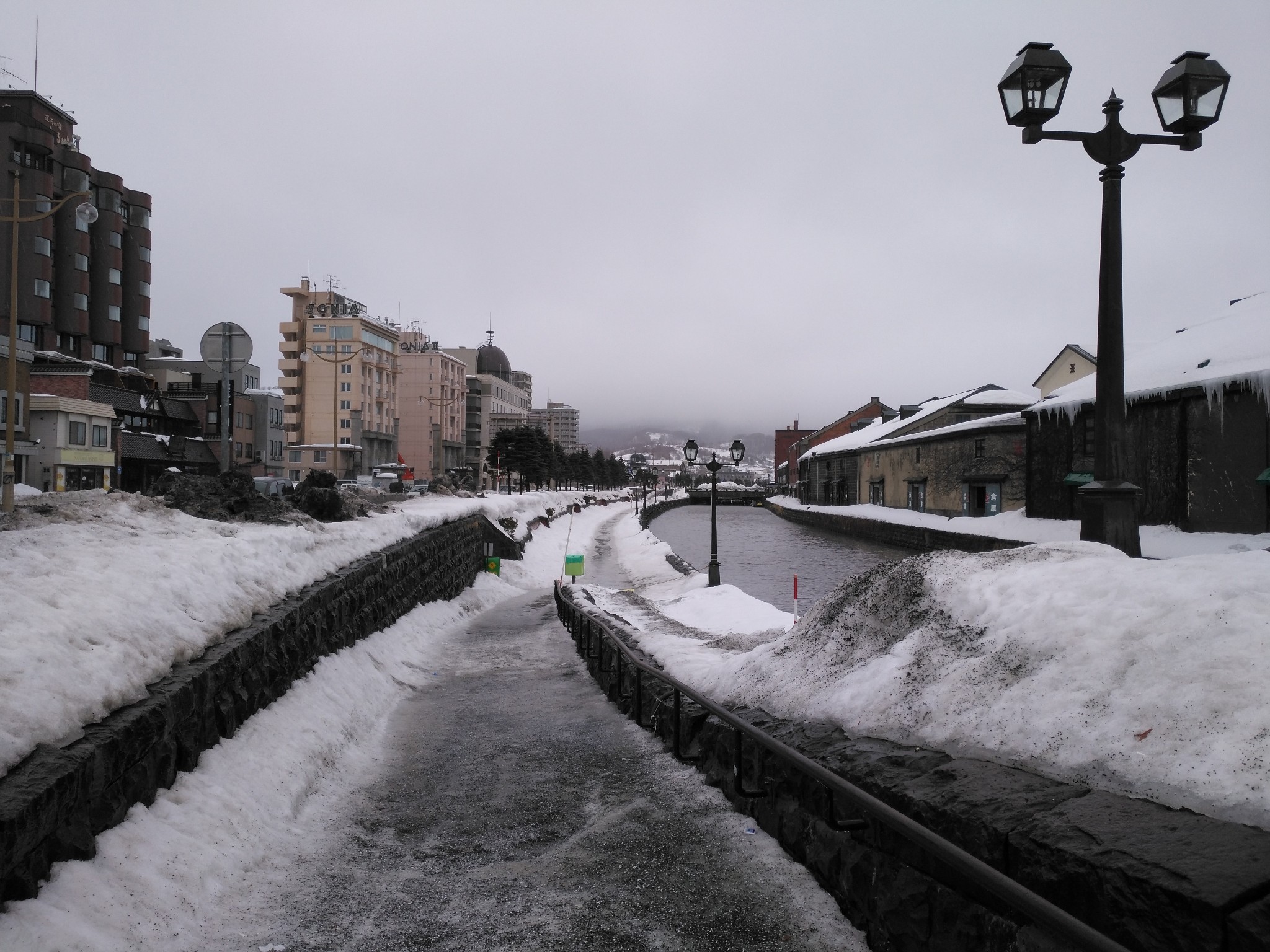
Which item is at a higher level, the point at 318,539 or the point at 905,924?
the point at 318,539

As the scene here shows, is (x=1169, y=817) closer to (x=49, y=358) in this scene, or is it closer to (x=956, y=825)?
(x=956, y=825)

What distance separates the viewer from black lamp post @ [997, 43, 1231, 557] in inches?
282

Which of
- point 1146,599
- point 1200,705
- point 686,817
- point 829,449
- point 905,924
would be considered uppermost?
point 829,449

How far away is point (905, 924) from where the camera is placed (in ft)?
11.5

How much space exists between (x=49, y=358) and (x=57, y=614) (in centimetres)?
6292

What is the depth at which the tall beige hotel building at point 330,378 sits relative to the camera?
301 ft

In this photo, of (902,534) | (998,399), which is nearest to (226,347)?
(902,534)

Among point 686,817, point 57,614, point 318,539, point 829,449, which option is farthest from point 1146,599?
point 829,449

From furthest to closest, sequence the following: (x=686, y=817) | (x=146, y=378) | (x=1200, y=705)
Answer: (x=146, y=378), (x=686, y=817), (x=1200, y=705)

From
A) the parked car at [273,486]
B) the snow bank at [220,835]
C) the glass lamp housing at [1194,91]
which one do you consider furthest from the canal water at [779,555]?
the parked car at [273,486]

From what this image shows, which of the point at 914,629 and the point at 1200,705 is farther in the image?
the point at 914,629

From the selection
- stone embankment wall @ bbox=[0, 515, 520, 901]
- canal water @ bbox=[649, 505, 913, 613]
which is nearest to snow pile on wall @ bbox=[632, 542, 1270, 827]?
stone embankment wall @ bbox=[0, 515, 520, 901]

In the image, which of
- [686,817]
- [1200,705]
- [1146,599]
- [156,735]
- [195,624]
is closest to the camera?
[1200,705]

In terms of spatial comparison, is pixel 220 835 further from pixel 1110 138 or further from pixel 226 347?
pixel 1110 138
